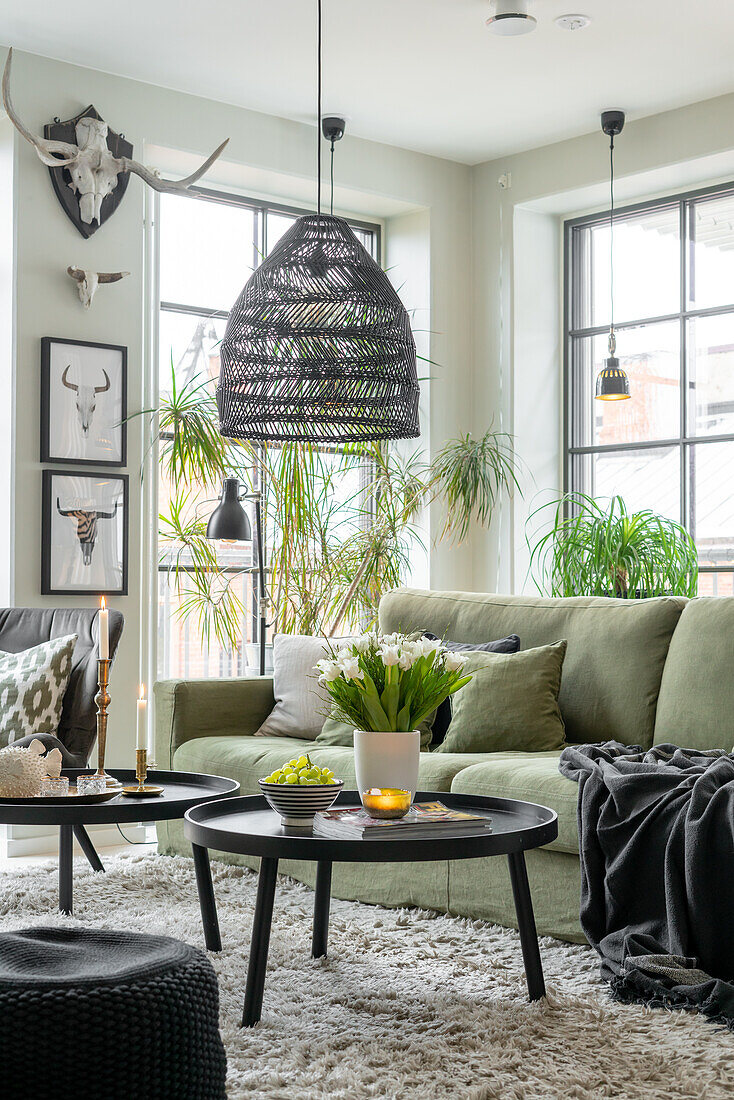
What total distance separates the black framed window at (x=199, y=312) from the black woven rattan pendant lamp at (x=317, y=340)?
6.90 ft

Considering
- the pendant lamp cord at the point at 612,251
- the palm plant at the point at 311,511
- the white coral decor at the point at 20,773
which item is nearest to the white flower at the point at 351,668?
the white coral decor at the point at 20,773

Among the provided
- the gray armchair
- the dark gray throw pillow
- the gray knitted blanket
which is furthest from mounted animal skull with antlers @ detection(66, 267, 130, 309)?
the gray knitted blanket

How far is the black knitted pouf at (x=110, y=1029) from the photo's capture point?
1.70 metres

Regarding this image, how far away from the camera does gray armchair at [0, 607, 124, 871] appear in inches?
156

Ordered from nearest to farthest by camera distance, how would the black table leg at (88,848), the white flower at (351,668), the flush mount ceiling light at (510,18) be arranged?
the white flower at (351,668) < the black table leg at (88,848) < the flush mount ceiling light at (510,18)

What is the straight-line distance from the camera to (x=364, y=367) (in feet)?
10.8

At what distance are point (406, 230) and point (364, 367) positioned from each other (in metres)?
3.19

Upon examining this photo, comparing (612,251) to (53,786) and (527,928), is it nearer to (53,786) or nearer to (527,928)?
(53,786)

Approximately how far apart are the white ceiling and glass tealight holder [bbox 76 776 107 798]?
2.78m

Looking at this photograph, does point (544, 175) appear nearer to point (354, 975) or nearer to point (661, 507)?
point (661, 507)

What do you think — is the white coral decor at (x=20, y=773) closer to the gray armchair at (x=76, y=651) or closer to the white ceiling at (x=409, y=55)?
the gray armchair at (x=76, y=651)

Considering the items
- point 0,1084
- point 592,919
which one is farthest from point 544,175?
point 0,1084

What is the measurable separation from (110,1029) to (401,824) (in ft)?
2.91

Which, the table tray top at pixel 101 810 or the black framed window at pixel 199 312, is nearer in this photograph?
the table tray top at pixel 101 810
